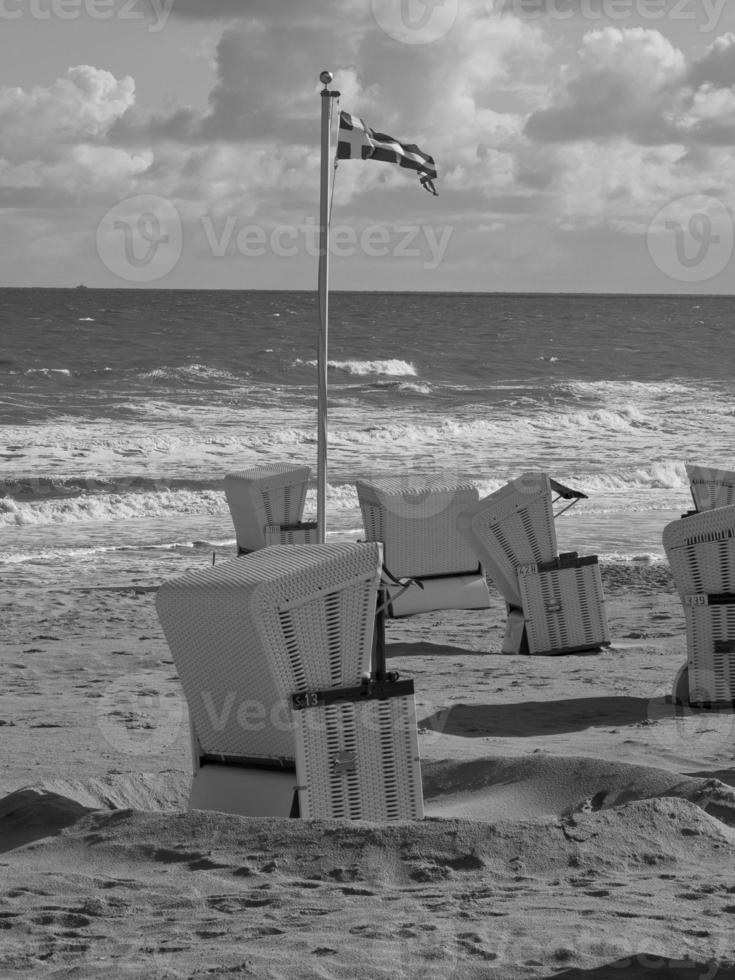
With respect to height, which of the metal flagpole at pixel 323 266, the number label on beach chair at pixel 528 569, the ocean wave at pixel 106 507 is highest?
the metal flagpole at pixel 323 266

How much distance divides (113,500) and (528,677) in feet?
32.4

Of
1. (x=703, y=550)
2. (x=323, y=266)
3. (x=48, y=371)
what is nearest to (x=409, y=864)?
(x=703, y=550)

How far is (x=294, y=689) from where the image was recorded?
3785 mm

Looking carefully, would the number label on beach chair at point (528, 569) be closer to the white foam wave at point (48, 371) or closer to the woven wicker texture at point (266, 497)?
the woven wicker texture at point (266, 497)

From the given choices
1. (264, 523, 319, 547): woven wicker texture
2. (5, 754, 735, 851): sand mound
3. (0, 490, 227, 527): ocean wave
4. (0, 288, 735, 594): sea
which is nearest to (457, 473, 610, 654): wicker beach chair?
(0, 288, 735, 594): sea

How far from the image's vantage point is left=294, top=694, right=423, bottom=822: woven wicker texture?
3812 mm

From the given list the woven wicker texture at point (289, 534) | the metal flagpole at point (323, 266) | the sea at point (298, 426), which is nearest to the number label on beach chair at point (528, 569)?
the sea at point (298, 426)

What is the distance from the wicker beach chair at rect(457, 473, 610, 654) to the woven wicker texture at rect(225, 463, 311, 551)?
7.03 feet

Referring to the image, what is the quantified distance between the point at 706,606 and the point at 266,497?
4082 millimetres

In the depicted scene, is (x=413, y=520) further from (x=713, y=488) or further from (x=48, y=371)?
(x=48, y=371)

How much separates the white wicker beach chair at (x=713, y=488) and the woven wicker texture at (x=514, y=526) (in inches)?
51.9

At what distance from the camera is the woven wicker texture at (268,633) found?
3729mm

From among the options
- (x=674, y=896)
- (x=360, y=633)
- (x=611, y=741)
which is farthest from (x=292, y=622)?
(x=611, y=741)

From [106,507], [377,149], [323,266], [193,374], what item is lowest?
[106,507]
